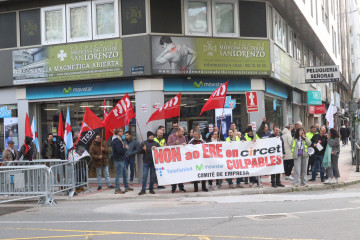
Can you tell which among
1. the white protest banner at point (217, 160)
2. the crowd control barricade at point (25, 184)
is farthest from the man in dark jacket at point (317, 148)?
the crowd control barricade at point (25, 184)

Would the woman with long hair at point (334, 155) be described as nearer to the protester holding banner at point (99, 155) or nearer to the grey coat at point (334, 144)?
the grey coat at point (334, 144)

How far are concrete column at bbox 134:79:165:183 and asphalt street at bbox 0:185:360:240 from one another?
400 centimetres

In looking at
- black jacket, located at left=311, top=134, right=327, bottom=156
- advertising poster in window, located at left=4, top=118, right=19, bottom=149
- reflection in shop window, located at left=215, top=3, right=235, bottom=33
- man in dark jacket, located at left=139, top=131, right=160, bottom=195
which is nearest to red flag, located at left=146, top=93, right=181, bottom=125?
man in dark jacket, located at left=139, top=131, right=160, bottom=195

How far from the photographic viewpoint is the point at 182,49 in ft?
59.2

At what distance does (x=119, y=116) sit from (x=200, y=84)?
443 cm

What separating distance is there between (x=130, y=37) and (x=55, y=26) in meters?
3.39

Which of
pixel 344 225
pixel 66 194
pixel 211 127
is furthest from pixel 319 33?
pixel 344 225

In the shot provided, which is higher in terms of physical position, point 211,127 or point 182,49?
point 182,49

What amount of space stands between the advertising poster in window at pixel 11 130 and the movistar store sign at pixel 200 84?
21.8 ft

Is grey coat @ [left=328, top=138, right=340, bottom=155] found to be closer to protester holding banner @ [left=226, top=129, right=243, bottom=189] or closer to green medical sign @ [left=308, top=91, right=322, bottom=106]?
protester holding banner @ [left=226, top=129, right=243, bottom=189]

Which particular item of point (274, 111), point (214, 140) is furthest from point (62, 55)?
point (274, 111)

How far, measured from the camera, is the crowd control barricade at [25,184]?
13602 millimetres

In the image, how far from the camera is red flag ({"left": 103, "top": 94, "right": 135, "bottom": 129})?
15.2 metres

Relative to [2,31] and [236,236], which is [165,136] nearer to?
[2,31]
